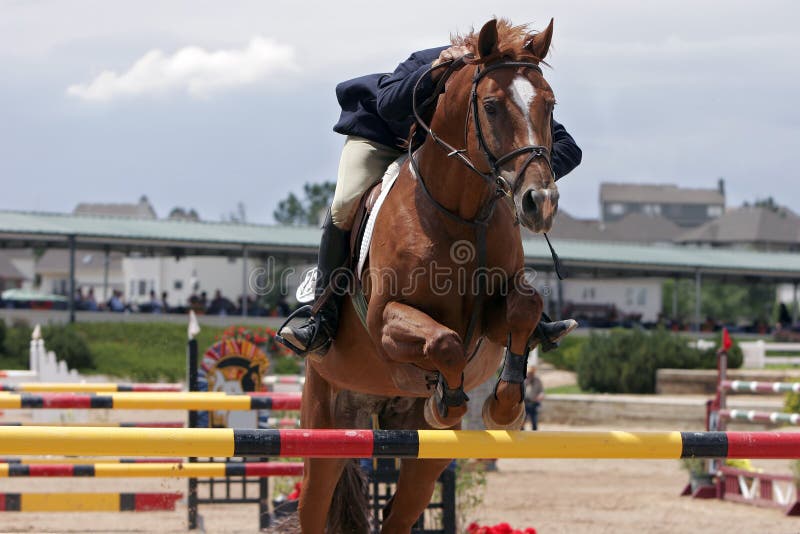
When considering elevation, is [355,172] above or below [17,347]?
above

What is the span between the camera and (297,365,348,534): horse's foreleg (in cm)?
561

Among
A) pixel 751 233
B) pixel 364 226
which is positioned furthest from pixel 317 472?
pixel 751 233

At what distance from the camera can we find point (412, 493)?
5438mm

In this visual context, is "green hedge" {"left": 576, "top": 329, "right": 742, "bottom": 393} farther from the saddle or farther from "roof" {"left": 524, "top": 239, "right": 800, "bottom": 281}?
the saddle

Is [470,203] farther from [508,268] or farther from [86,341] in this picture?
[86,341]

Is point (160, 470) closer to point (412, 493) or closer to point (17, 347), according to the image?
point (412, 493)

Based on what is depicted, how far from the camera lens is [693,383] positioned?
23406 millimetres

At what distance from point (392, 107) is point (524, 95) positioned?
914 millimetres

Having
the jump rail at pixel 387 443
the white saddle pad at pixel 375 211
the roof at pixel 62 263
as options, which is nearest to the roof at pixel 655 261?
the white saddle pad at pixel 375 211

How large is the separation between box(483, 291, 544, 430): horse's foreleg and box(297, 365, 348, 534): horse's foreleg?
141cm

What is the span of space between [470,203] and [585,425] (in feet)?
52.3

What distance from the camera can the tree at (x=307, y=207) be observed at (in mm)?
121188

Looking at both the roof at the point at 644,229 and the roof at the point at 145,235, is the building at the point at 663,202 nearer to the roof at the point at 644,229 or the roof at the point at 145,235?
the roof at the point at 644,229
